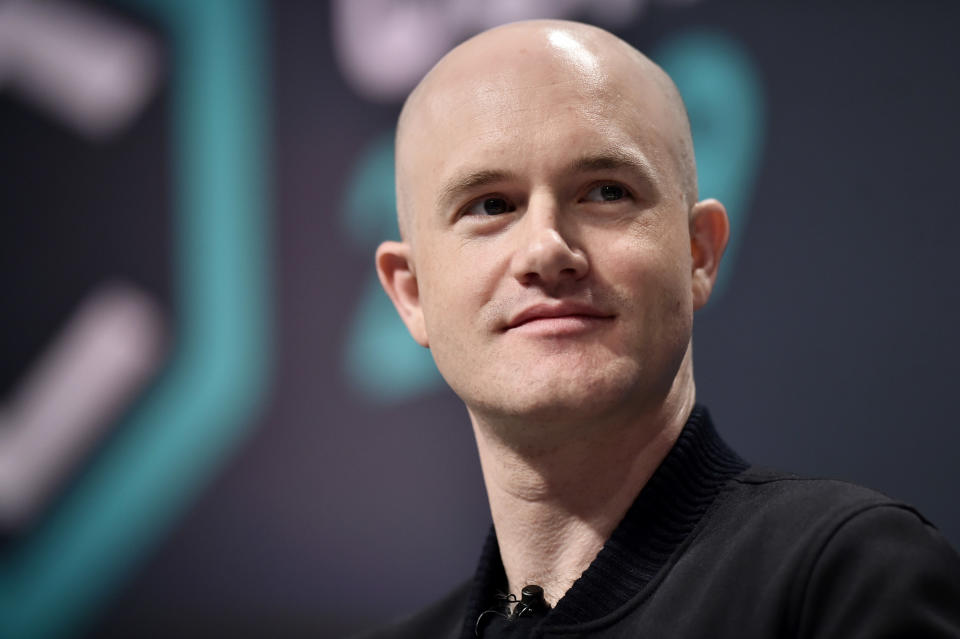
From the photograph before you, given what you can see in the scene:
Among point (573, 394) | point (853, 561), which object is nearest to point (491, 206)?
point (573, 394)

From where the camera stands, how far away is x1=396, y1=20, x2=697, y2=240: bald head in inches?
54.3

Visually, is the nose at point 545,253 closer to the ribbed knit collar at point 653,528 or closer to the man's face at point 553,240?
the man's face at point 553,240

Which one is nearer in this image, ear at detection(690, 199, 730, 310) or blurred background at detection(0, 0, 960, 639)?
ear at detection(690, 199, 730, 310)

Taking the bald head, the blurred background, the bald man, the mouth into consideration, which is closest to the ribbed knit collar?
the bald man

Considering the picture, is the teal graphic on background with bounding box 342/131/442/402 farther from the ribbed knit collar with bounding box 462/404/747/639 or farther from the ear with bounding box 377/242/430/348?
the ribbed knit collar with bounding box 462/404/747/639

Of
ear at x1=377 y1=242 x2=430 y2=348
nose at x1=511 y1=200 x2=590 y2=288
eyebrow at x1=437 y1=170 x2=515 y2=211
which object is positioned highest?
Answer: eyebrow at x1=437 y1=170 x2=515 y2=211

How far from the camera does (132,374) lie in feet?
7.96

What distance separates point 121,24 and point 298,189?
0.57 m

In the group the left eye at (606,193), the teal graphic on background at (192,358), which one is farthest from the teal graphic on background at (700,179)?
the left eye at (606,193)

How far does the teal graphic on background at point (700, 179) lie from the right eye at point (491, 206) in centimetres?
100

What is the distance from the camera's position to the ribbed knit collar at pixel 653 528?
4.20 ft

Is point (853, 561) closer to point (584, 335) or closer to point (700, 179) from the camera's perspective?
point (584, 335)

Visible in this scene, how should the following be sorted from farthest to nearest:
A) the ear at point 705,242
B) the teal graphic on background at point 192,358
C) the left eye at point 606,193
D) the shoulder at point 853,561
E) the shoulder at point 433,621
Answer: the teal graphic on background at point 192,358, the shoulder at point 433,621, the ear at point 705,242, the left eye at point 606,193, the shoulder at point 853,561

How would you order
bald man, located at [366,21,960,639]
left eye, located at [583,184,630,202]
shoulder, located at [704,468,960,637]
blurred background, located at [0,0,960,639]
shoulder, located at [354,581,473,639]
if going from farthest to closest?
blurred background, located at [0,0,960,639] → shoulder, located at [354,581,473,639] → left eye, located at [583,184,630,202] → bald man, located at [366,21,960,639] → shoulder, located at [704,468,960,637]
